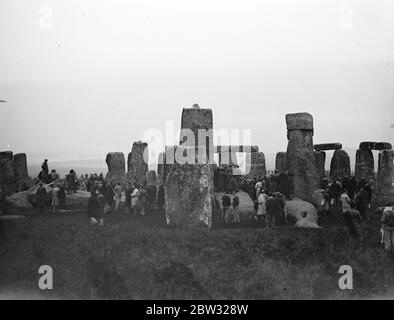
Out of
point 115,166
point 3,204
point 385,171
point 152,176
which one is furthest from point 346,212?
point 152,176

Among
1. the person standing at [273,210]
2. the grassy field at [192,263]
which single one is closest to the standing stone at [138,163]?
the grassy field at [192,263]

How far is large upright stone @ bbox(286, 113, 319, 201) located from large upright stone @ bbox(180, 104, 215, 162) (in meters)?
4.48

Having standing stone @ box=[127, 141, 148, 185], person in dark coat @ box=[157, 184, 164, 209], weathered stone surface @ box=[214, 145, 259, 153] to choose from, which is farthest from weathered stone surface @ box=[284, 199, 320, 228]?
weathered stone surface @ box=[214, 145, 259, 153]

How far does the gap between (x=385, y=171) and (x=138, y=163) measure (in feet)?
38.8

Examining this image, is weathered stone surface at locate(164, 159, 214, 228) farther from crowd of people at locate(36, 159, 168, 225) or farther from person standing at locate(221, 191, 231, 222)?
crowd of people at locate(36, 159, 168, 225)

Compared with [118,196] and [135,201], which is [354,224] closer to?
[135,201]

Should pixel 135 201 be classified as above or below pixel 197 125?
below

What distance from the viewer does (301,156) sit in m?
18.0

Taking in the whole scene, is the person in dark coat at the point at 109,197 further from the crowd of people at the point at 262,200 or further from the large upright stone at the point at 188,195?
the large upright stone at the point at 188,195

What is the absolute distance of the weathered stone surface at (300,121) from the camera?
714 inches
